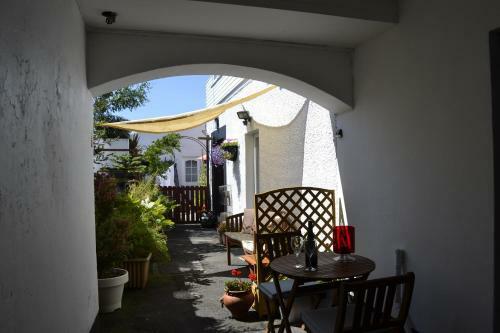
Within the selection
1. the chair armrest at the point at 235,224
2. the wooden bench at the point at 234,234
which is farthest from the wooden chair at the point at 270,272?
the chair armrest at the point at 235,224

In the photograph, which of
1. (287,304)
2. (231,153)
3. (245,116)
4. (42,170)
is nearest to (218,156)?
(231,153)

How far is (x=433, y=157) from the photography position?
2.97 meters

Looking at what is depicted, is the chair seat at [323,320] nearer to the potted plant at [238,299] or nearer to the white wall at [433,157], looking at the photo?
the white wall at [433,157]

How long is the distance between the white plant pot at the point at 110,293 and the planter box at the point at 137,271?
0.78 metres

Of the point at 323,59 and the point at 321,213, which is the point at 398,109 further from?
the point at 321,213

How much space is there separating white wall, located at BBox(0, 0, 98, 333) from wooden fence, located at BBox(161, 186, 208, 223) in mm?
9005

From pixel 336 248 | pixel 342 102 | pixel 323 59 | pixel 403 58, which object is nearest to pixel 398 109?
pixel 403 58

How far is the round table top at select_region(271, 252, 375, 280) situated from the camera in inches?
110

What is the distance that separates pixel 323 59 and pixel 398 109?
1.04 metres

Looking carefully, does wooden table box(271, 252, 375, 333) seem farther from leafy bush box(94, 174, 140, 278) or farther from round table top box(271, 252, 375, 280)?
leafy bush box(94, 174, 140, 278)

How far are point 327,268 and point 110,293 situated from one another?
2.50 metres

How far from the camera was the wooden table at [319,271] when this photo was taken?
2.78m

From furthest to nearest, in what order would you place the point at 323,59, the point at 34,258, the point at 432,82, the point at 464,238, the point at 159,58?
the point at 323,59 < the point at 159,58 < the point at 432,82 < the point at 464,238 < the point at 34,258

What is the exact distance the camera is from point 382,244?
12.0 feet
